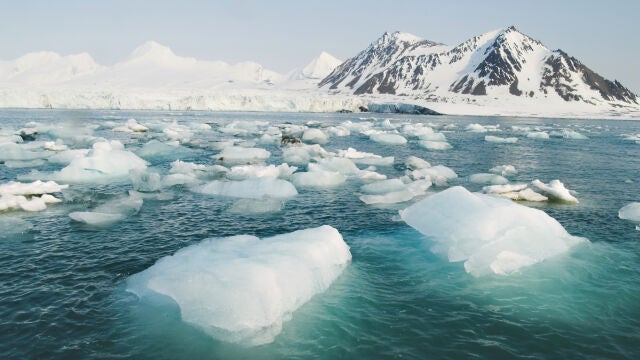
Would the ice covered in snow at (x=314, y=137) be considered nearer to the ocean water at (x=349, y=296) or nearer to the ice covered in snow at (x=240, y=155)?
the ice covered in snow at (x=240, y=155)

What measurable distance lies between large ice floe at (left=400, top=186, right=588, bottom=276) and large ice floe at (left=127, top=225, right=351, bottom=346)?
3.57m

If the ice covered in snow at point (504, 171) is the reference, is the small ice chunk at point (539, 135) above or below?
above

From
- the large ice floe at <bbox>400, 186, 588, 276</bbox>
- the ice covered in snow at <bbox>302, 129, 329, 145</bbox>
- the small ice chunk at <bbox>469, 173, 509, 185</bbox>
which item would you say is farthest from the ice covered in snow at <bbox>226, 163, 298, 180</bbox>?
the ice covered in snow at <bbox>302, 129, 329, 145</bbox>

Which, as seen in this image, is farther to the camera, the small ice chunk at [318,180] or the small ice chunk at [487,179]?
the small ice chunk at [487,179]

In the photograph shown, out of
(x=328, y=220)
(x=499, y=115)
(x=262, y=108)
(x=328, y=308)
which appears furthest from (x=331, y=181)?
(x=499, y=115)

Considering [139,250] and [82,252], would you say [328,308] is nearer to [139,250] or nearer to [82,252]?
[139,250]

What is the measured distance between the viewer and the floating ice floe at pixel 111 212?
15453 millimetres

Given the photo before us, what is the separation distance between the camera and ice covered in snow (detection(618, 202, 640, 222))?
17127mm

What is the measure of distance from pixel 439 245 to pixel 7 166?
27.3 metres

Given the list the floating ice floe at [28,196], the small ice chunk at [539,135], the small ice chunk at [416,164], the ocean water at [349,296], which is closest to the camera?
the ocean water at [349,296]

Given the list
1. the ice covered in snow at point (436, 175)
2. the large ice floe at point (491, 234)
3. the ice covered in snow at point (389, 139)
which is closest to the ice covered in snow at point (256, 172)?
the ice covered in snow at point (436, 175)

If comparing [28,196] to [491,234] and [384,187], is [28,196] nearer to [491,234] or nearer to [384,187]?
[384,187]

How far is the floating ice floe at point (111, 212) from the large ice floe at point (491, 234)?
35.4ft

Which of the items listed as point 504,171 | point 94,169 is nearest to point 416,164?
point 504,171
